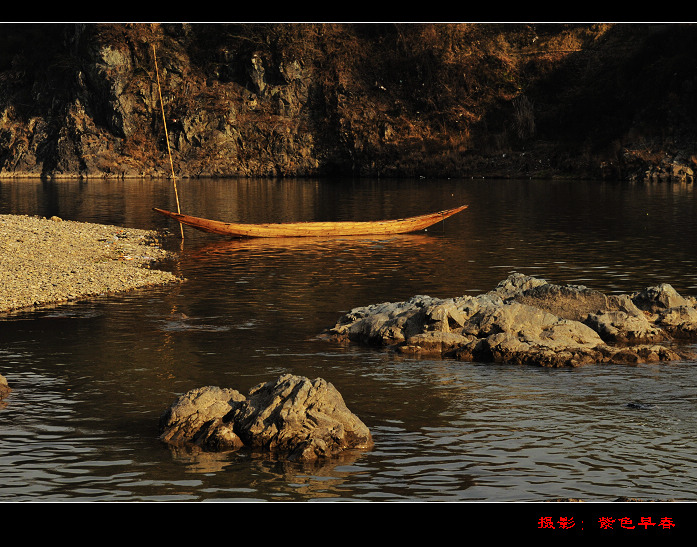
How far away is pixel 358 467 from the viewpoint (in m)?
13.6

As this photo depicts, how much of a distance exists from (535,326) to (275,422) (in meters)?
8.66

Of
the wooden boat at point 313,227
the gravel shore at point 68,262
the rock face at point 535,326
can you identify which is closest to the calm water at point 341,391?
the rock face at point 535,326

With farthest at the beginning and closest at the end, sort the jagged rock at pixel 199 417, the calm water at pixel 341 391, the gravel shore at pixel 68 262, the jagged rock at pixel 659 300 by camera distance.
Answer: the gravel shore at pixel 68 262 → the jagged rock at pixel 659 300 → the jagged rock at pixel 199 417 → the calm water at pixel 341 391

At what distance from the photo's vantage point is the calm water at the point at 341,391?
1293 centimetres

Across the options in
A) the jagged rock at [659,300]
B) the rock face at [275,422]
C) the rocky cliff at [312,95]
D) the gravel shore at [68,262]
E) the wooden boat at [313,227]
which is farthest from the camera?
the rocky cliff at [312,95]

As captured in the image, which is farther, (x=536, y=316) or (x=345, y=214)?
(x=345, y=214)

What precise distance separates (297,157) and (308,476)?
10010 centimetres

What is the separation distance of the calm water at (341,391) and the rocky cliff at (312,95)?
69.4 metres

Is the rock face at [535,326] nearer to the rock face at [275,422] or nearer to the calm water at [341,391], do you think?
the calm water at [341,391]

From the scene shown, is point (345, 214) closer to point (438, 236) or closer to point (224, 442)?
point (438, 236)

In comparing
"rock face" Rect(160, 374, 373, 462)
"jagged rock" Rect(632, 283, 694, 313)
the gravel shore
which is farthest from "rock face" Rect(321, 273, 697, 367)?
the gravel shore

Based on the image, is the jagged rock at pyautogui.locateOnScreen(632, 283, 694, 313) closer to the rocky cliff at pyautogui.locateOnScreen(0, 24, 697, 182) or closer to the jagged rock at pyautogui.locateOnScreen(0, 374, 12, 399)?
the jagged rock at pyautogui.locateOnScreen(0, 374, 12, 399)

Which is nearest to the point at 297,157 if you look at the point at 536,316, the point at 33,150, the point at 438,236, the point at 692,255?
the point at 33,150

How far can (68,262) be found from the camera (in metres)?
33.7
